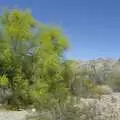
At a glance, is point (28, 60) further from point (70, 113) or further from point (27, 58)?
point (70, 113)

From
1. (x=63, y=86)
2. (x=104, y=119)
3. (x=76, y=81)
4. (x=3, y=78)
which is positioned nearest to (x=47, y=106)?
(x=104, y=119)

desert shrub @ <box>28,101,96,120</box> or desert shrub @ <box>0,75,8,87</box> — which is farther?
desert shrub @ <box>0,75,8,87</box>

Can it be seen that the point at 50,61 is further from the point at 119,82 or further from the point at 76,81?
the point at 119,82

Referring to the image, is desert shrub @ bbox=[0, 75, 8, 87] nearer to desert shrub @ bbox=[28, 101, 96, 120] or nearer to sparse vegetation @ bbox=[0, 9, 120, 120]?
sparse vegetation @ bbox=[0, 9, 120, 120]

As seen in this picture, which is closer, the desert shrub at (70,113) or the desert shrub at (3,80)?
the desert shrub at (70,113)

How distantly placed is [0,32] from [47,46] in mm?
2977

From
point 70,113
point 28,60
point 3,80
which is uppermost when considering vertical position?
point 28,60

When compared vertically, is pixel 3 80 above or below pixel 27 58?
below

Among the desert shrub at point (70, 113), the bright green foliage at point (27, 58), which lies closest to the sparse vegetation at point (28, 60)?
the bright green foliage at point (27, 58)

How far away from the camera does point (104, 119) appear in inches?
557

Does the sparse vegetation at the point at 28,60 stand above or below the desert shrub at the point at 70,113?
above

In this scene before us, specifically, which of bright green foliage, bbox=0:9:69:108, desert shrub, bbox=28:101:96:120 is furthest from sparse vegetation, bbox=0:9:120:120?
desert shrub, bbox=28:101:96:120

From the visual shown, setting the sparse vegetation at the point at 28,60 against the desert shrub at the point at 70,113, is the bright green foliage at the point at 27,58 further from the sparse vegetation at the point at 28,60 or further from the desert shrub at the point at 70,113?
the desert shrub at the point at 70,113

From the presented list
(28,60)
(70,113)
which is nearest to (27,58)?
(28,60)
